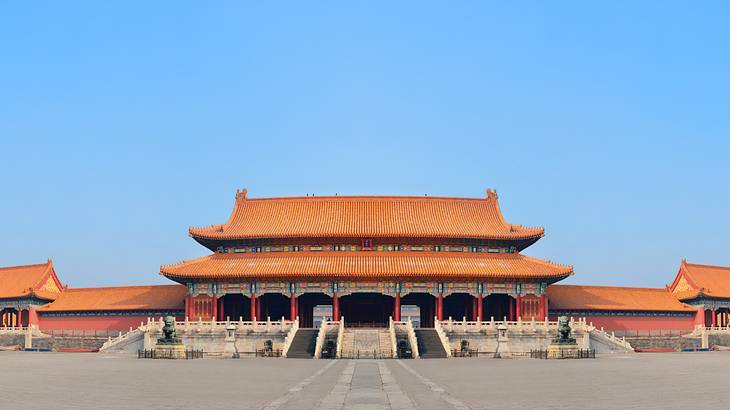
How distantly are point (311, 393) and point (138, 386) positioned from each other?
6.99 meters

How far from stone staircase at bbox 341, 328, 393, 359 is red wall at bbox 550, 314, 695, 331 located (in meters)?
23.7

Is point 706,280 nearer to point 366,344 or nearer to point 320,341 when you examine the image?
point 366,344

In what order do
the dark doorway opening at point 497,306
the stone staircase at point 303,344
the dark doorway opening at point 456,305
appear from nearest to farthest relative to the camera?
the stone staircase at point 303,344
the dark doorway opening at point 497,306
the dark doorway opening at point 456,305

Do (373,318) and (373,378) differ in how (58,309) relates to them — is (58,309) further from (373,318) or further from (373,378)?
(373,378)

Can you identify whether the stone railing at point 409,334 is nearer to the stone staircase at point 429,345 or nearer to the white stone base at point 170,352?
the stone staircase at point 429,345

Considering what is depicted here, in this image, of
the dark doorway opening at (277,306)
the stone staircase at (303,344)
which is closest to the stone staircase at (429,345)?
the stone staircase at (303,344)

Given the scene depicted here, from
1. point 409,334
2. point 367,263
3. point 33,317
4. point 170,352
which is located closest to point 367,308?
point 367,263

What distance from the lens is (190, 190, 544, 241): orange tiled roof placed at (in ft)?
269

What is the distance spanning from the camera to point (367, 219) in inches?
3342

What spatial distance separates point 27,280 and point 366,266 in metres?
39.4

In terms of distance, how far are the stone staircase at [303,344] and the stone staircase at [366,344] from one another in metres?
2.31

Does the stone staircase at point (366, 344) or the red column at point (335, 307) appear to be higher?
the red column at point (335, 307)

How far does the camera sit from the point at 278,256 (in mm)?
81750

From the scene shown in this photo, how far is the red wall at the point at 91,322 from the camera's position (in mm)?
83812
